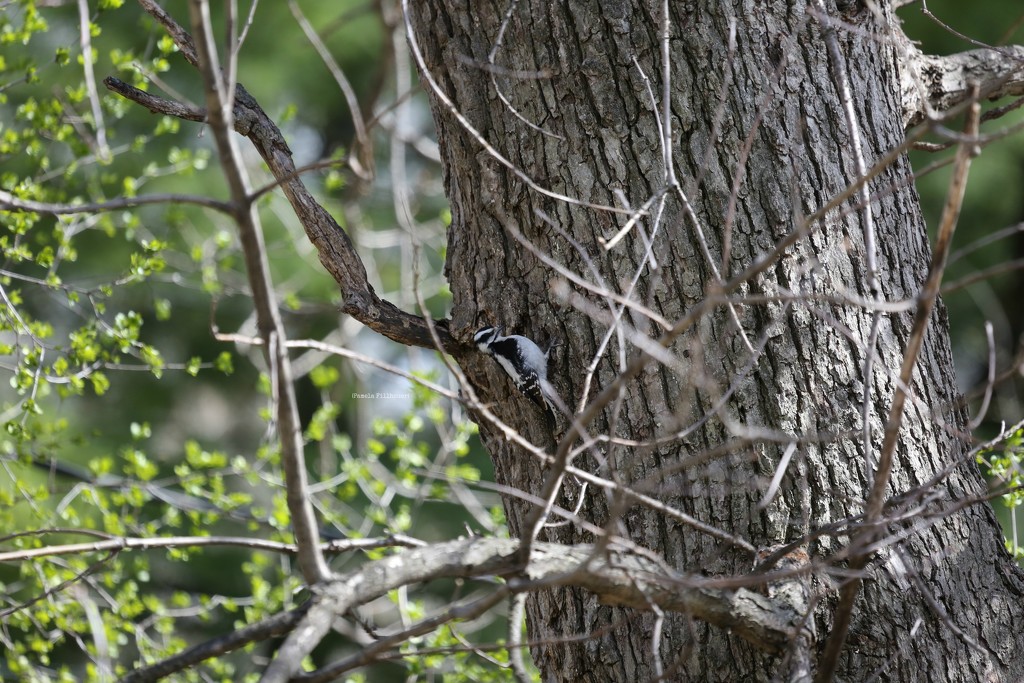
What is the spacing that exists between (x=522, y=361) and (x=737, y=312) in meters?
0.53

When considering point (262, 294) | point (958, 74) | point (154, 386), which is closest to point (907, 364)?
point (262, 294)

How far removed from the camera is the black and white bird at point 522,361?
2.07 meters

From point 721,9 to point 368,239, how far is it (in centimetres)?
495

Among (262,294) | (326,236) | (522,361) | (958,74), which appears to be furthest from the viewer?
(958,74)

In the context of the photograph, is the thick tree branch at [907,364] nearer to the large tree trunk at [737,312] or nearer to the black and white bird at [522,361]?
the large tree trunk at [737,312]

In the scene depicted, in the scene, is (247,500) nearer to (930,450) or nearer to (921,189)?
(930,450)

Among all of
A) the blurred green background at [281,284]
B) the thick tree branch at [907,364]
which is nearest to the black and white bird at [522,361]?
the thick tree branch at [907,364]

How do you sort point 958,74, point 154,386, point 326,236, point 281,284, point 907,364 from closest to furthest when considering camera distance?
point 907,364 < point 326,236 < point 958,74 < point 281,284 < point 154,386

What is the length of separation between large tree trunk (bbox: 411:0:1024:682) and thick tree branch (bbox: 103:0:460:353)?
0.27 meters

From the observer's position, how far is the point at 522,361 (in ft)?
7.09

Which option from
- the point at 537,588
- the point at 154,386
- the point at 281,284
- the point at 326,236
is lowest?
the point at 154,386

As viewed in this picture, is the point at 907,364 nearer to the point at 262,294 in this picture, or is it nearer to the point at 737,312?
the point at 737,312

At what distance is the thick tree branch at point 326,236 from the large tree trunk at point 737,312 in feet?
0.90

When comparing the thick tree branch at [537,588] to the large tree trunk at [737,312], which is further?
the large tree trunk at [737,312]
